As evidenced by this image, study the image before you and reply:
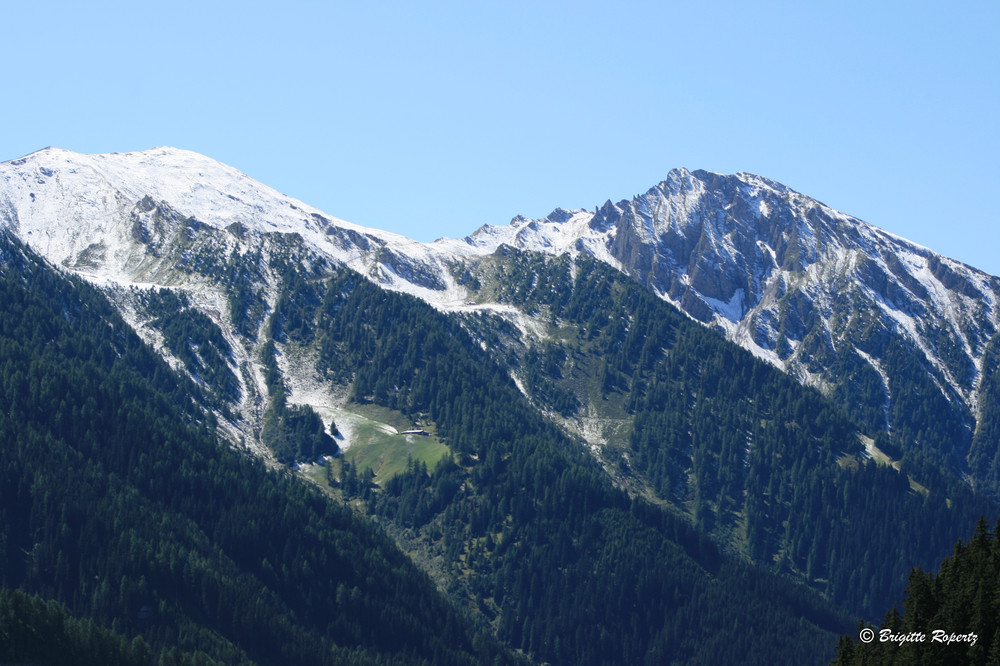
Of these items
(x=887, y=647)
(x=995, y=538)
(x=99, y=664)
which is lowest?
Result: (x=99, y=664)

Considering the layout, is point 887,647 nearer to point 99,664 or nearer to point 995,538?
point 995,538

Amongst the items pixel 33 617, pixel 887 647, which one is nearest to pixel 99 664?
pixel 33 617

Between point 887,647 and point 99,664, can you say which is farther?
point 99,664

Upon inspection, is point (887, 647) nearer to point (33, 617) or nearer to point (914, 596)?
point (914, 596)

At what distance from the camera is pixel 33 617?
196125mm

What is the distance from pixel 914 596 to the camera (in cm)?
12744

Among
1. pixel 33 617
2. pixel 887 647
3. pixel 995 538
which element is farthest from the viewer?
pixel 33 617

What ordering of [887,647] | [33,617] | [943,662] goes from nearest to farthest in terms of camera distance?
[943,662], [887,647], [33,617]

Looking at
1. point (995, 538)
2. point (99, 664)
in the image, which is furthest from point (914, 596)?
point (99, 664)

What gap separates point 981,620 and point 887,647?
12622 millimetres

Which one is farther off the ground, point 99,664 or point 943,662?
point 943,662

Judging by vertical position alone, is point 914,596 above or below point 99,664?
above

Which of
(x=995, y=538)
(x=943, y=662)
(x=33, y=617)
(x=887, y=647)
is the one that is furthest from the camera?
(x=33, y=617)

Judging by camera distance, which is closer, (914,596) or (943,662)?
(943,662)
